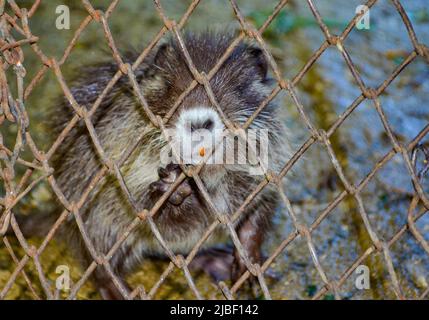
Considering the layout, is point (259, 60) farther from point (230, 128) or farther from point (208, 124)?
point (230, 128)

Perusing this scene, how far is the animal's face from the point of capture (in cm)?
297

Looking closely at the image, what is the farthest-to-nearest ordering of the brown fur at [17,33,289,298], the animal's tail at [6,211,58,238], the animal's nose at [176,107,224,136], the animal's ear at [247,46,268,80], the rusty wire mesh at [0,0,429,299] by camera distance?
the animal's tail at [6,211,58,238] → the animal's ear at [247,46,268,80] → the brown fur at [17,33,289,298] → the animal's nose at [176,107,224,136] → the rusty wire mesh at [0,0,429,299]

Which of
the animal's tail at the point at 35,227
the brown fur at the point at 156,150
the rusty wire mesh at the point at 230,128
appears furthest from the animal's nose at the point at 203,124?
the animal's tail at the point at 35,227

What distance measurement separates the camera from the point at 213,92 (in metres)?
3.11

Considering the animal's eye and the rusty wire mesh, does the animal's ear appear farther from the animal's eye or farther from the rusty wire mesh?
the rusty wire mesh

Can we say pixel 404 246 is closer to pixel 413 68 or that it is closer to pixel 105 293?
pixel 105 293

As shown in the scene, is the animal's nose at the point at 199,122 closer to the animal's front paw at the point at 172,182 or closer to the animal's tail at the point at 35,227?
the animal's front paw at the point at 172,182

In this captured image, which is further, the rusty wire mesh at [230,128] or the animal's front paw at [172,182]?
the animal's front paw at [172,182]

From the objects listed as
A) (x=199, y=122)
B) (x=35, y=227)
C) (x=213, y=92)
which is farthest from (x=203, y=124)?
(x=35, y=227)

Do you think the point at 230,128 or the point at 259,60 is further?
the point at 259,60

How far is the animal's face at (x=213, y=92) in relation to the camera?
2.97 metres

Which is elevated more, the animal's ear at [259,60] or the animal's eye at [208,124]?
the animal's ear at [259,60]

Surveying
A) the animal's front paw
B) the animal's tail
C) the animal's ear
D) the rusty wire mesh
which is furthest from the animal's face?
the animal's tail

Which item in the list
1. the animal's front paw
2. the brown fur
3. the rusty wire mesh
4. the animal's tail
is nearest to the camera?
the rusty wire mesh
